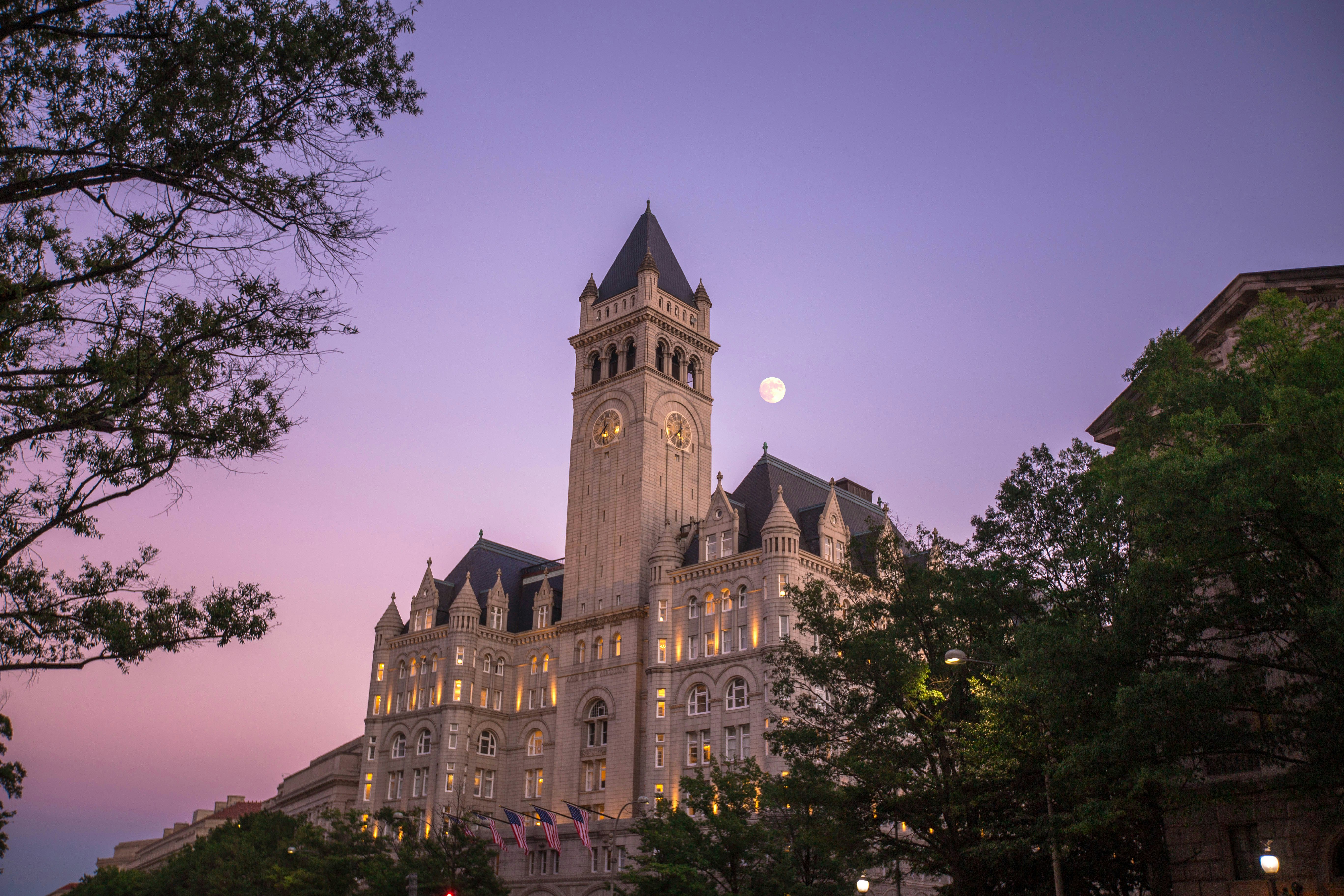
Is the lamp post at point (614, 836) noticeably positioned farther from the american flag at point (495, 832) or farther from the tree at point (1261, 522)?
the tree at point (1261, 522)

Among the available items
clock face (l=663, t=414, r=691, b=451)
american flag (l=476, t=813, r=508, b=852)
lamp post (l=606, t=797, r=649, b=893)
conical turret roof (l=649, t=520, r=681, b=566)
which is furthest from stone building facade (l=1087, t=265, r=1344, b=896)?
clock face (l=663, t=414, r=691, b=451)

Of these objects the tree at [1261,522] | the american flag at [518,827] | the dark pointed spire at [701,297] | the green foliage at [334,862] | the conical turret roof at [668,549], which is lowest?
the green foliage at [334,862]

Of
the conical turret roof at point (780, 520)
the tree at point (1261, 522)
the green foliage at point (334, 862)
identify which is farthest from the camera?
the conical turret roof at point (780, 520)

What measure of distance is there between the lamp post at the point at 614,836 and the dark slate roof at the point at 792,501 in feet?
58.2

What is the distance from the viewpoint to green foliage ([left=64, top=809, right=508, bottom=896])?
55.1 metres

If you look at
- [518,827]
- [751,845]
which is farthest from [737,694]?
[751,845]

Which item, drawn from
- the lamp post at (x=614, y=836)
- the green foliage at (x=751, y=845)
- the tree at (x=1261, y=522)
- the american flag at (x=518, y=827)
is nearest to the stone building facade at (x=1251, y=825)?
the tree at (x=1261, y=522)

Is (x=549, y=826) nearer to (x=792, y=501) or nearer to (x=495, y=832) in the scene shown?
(x=495, y=832)

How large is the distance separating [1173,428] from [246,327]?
2131cm

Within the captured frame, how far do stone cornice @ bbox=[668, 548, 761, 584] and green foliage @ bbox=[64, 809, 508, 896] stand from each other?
21.2 meters

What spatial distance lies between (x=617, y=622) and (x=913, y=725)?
42.5 m

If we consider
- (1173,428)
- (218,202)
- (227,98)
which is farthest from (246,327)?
(1173,428)

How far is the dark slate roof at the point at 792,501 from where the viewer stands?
71.8m

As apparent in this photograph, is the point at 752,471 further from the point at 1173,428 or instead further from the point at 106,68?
the point at 106,68
